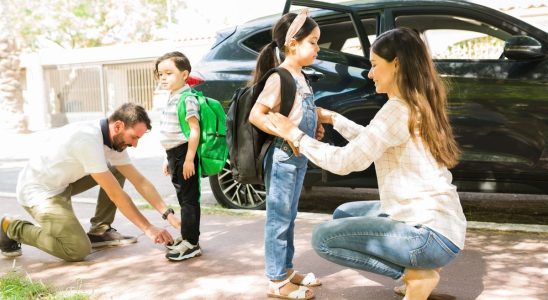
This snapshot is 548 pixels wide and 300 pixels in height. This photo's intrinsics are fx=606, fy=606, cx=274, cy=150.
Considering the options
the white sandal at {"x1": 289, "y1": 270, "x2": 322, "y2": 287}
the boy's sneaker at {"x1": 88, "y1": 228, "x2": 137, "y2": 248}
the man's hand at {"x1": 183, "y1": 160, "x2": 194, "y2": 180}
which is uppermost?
the man's hand at {"x1": 183, "y1": 160, "x2": 194, "y2": 180}

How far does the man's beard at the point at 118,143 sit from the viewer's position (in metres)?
4.28

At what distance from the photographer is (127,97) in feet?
80.8

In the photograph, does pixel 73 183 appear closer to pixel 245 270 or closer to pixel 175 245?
pixel 175 245

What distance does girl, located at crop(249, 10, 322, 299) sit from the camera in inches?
128

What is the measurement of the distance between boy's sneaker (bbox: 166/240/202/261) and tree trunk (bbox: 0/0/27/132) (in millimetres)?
17309

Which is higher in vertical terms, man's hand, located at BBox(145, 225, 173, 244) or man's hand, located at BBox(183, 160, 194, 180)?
man's hand, located at BBox(183, 160, 194, 180)

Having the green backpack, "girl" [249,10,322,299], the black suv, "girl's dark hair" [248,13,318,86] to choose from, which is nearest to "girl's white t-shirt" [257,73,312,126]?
"girl" [249,10,322,299]

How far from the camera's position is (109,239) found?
481 cm

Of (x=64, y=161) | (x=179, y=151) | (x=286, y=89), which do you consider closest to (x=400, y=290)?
(x=286, y=89)

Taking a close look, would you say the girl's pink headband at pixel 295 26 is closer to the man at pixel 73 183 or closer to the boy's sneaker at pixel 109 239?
the man at pixel 73 183

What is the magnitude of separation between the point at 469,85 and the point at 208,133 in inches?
88.1

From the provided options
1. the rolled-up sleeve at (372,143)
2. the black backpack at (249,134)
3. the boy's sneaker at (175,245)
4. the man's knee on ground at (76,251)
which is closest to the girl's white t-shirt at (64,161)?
the man's knee on ground at (76,251)

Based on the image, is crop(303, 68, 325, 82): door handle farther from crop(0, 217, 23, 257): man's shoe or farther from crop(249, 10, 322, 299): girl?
crop(0, 217, 23, 257): man's shoe

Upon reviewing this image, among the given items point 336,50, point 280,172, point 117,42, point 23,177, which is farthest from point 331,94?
point 117,42
